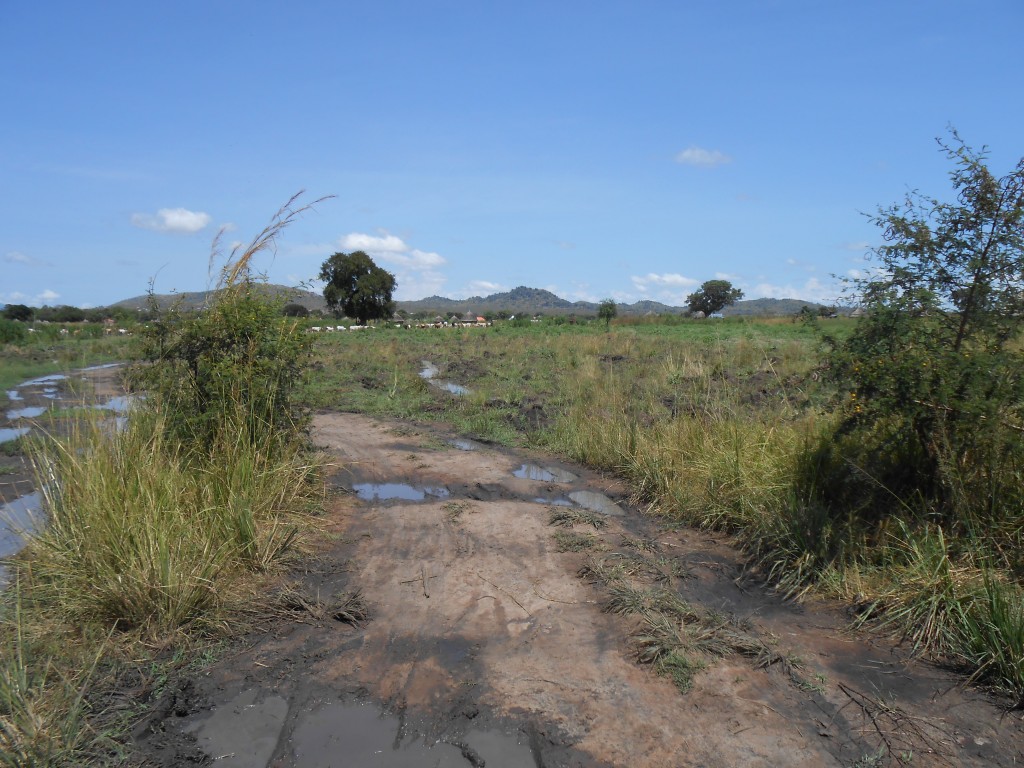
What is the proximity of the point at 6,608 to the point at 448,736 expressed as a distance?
264 cm

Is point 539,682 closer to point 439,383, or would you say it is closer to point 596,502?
point 596,502

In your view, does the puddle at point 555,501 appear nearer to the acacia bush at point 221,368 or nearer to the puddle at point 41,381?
the acacia bush at point 221,368

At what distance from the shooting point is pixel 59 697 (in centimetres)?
347

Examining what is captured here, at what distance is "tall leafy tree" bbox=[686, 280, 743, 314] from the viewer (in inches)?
2707

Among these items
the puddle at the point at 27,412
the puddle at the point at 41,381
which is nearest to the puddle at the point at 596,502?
the puddle at the point at 27,412

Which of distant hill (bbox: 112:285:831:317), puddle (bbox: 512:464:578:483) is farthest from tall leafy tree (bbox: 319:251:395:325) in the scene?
puddle (bbox: 512:464:578:483)

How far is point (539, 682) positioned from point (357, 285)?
49047mm

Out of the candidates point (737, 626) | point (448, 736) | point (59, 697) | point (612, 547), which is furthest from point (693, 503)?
point (59, 697)

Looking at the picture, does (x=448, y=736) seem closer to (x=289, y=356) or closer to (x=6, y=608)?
(x=6, y=608)

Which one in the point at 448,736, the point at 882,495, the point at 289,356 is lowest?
the point at 448,736

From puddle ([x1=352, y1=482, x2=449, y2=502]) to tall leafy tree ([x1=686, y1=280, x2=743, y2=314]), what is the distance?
210ft

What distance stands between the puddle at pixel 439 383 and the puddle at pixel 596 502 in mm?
7498

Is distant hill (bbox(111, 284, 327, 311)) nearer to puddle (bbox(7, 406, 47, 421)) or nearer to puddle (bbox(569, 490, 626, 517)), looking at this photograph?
puddle (bbox(569, 490, 626, 517))

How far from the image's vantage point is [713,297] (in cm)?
6988
